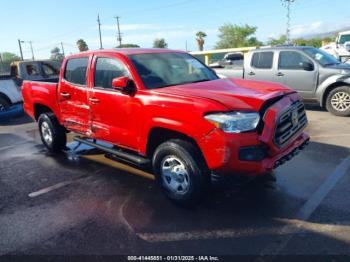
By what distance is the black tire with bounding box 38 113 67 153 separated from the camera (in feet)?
21.2

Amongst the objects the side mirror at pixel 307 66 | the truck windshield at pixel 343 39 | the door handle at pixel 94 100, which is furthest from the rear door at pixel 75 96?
the truck windshield at pixel 343 39

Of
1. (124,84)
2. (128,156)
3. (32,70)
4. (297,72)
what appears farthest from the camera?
(32,70)

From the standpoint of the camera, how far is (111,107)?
4.72 meters

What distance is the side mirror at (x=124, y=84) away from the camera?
166 inches

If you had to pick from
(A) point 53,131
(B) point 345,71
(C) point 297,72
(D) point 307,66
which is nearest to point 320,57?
(D) point 307,66

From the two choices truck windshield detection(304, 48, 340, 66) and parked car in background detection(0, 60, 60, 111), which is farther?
parked car in background detection(0, 60, 60, 111)

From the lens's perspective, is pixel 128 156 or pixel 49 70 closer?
pixel 128 156

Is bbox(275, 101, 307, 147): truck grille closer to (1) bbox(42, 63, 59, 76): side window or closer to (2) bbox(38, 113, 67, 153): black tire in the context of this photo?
(2) bbox(38, 113, 67, 153): black tire

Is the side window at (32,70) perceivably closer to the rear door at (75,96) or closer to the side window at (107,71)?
the rear door at (75,96)

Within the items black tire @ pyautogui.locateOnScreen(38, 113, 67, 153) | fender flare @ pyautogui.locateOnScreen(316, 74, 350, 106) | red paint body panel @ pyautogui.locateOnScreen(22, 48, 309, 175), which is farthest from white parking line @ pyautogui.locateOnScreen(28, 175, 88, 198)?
fender flare @ pyautogui.locateOnScreen(316, 74, 350, 106)

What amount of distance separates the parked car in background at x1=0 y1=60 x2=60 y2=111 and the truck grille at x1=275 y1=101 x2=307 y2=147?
970cm

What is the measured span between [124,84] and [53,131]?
113 inches

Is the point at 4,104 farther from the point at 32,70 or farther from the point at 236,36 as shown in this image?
the point at 236,36

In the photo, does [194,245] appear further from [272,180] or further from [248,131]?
[272,180]
